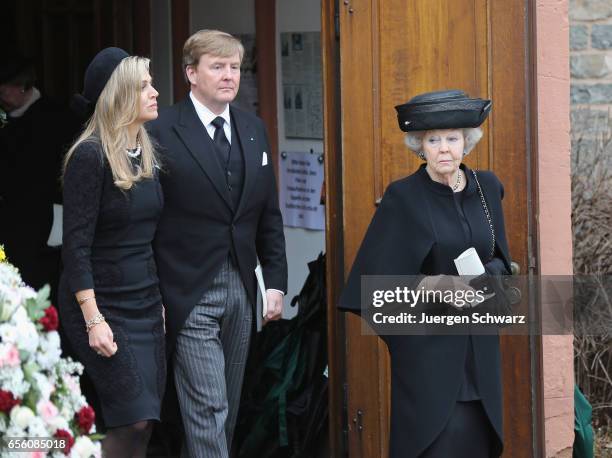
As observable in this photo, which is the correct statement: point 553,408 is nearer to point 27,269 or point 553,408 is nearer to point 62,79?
point 27,269

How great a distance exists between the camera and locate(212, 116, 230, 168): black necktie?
5613mm

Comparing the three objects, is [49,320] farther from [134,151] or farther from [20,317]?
[134,151]

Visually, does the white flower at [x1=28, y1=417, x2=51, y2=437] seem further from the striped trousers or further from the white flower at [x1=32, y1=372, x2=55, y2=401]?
the striped trousers

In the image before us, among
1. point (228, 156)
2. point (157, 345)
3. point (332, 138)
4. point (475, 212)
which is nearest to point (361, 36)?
point (332, 138)

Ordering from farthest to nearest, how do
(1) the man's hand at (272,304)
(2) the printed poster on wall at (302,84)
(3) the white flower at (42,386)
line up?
1. (2) the printed poster on wall at (302,84)
2. (1) the man's hand at (272,304)
3. (3) the white flower at (42,386)

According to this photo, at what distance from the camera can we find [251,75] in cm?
838

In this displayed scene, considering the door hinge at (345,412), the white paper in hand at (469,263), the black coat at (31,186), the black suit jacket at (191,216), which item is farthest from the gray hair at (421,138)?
the black coat at (31,186)

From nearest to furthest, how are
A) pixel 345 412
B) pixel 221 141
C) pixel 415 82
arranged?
1. pixel 221 141
2. pixel 415 82
3. pixel 345 412

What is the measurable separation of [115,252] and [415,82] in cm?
163

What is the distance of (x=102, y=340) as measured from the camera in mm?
4953

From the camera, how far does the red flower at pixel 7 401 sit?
3494mm

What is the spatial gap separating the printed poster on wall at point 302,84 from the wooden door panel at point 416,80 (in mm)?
1809

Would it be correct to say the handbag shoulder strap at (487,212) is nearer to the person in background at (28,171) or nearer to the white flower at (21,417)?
the white flower at (21,417)

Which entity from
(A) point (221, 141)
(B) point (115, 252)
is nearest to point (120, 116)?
(B) point (115, 252)
